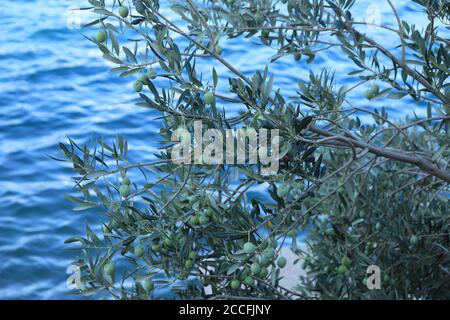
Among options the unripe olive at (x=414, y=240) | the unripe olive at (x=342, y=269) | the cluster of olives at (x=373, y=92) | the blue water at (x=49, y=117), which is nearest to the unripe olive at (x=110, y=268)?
the unripe olive at (x=342, y=269)

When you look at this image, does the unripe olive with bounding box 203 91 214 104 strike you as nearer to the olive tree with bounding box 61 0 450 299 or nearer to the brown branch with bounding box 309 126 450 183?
the olive tree with bounding box 61 0 450 299

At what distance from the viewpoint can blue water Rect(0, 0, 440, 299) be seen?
10.8 ft

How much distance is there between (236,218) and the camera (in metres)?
1.40

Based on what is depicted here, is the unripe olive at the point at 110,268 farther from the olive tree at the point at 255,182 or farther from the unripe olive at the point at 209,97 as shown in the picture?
the unripe olive at the point at 209,97

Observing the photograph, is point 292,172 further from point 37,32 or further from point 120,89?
point 37,32

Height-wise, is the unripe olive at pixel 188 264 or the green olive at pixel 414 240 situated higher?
the green olive at pixel 414 240

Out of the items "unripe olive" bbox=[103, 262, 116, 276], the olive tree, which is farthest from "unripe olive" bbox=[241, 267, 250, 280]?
"unripe olive" bbox=[103, 262, 116, 276]

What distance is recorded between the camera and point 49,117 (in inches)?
165
